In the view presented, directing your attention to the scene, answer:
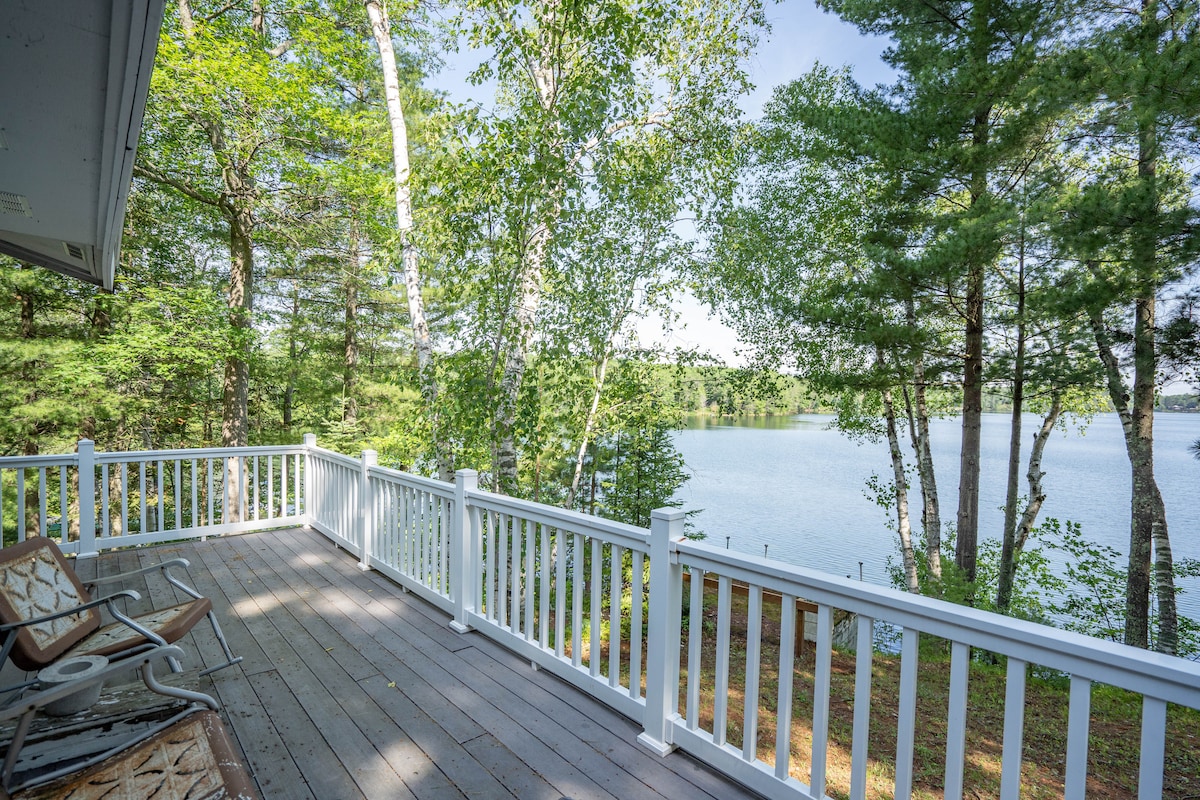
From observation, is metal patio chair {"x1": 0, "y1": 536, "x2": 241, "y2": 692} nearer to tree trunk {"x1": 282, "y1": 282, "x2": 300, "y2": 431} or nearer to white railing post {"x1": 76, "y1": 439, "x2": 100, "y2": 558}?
white railing post {"x1": 76, "y1": 439, "x2": 100, "y2": 558}

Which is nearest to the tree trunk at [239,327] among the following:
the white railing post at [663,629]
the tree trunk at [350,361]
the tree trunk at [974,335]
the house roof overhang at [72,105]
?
the tree trunk at [350,361]

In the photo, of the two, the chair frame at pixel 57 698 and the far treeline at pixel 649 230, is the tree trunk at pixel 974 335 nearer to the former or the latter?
the far treeline at pixel 649 230

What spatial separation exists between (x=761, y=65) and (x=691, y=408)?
4653mm

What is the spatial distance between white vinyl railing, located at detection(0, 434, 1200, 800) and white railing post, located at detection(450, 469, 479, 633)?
1cm

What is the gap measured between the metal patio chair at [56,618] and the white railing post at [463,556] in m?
1.26

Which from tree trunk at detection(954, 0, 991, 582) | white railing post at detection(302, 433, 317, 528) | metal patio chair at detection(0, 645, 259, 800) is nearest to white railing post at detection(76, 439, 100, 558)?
white railing post at detection(302, 433, 317, 528)

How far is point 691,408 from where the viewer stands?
878 cm

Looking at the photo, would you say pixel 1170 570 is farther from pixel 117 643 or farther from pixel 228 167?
pixel 228 167

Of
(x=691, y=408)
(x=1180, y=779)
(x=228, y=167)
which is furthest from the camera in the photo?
(x=691, y=408)

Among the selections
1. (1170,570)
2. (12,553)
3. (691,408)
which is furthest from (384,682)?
(1170,570)

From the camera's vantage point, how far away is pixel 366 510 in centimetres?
448

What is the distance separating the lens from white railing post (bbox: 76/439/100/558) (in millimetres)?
4582

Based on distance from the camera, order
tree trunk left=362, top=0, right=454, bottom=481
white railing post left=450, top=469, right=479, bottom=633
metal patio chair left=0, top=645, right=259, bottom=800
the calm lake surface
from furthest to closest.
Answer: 1. the calm lake surface
2. tree trunk left=362, top=0, right=454, bottom=481
3. white railing post left=450, top=469, right=479, bottom=633
4. metal patio chair left=0, top=645, right=259, bottom=800

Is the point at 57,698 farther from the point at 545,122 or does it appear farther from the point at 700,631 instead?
the point at 545,122
